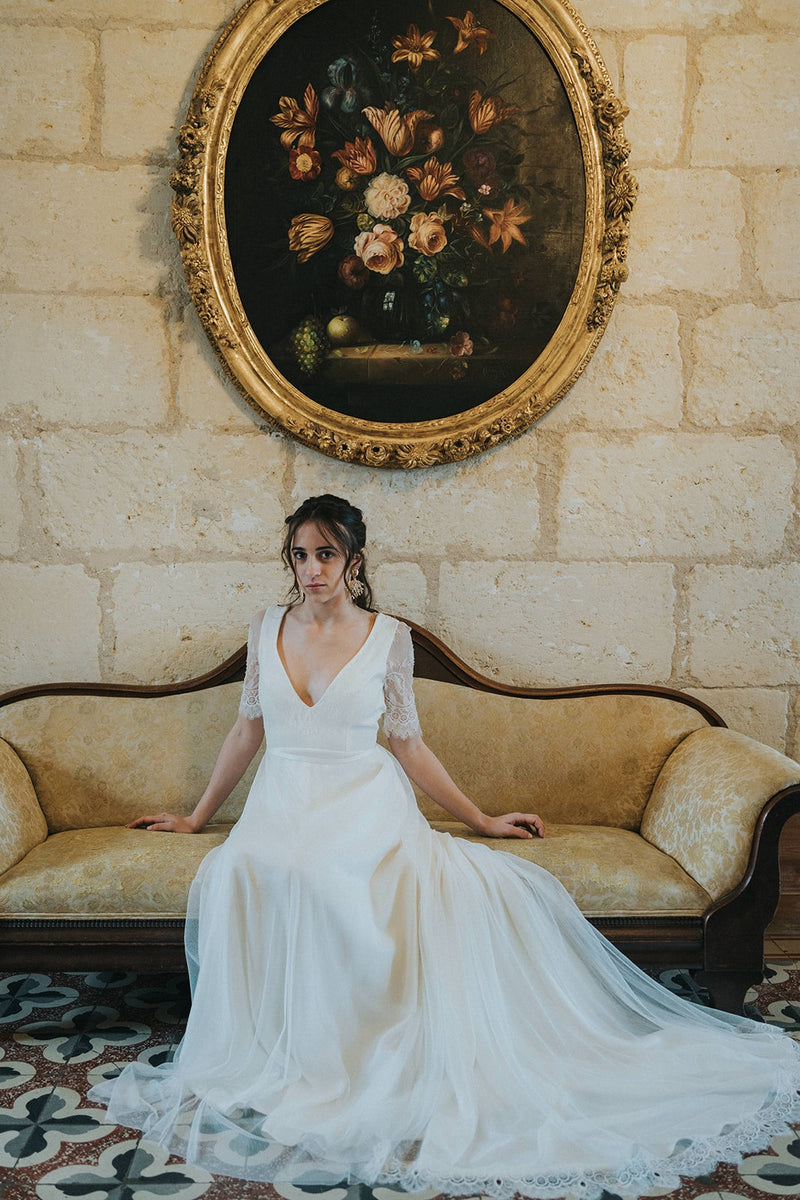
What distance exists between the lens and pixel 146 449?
3.39 meters

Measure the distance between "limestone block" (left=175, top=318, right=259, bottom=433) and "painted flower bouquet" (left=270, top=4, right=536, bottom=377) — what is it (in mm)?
273

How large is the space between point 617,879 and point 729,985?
42 centimetres

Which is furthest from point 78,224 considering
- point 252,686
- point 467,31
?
point 252,686

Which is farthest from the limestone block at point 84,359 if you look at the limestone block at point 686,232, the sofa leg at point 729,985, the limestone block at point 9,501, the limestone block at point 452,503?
the sofa leg at point 729,985

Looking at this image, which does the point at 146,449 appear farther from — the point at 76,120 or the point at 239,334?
the point at 76,120

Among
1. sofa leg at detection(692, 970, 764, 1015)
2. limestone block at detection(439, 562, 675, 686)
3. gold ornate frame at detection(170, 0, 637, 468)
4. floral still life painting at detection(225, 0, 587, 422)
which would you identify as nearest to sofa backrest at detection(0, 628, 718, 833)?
limestone block at detection(439, 562, 675, 686)

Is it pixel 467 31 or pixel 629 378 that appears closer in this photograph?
pixel 467 31

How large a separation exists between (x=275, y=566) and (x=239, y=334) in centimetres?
80

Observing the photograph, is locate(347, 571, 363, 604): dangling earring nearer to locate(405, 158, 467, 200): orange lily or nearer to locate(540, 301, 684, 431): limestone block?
locate(540, 301, 684, 431): limestone block

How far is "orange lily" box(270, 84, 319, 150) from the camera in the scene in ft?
10.8

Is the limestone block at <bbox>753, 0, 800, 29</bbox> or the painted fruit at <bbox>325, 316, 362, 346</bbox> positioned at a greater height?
the limestone block at <bbox>753, 0, 800, 29</bbox>

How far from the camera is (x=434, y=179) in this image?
10.9 feet

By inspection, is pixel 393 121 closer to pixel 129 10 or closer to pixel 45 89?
pixel 129 10

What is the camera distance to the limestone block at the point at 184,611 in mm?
3420
